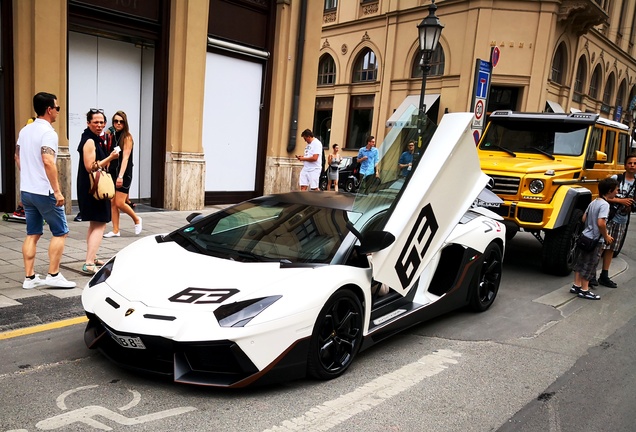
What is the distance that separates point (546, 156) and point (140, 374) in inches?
271

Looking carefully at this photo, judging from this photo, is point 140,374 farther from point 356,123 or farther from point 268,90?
point 356,123

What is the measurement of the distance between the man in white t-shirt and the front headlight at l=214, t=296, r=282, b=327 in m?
8.03

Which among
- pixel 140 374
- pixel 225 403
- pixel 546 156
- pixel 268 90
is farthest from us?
pixel 268 90

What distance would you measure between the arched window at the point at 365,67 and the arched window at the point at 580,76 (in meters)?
9.98

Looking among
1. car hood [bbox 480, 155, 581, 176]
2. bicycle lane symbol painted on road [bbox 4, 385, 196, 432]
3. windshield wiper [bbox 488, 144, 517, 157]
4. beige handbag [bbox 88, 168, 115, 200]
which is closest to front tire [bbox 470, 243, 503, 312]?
car hood [bbox 480, 155, 581, 176]

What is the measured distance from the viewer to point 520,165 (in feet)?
24.8

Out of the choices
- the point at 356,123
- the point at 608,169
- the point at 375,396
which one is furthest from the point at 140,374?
the point at 356,123

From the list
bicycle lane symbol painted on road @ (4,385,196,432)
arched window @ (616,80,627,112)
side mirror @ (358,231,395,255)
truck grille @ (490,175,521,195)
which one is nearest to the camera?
bicycle lane symbol painted on road @ (4,385,196,432)

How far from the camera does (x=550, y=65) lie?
22266mm

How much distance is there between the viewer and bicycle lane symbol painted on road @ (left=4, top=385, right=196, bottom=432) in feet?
9.42

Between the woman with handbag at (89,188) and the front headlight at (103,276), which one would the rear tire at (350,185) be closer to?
the woman with handbag at (89,188)

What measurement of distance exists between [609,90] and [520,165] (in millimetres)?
29284

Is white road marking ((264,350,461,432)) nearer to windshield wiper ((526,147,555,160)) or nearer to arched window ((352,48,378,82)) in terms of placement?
windshield wiper ((526,147,555,160))

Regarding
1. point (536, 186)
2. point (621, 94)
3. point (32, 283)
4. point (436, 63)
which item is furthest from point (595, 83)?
point (32, 283)
